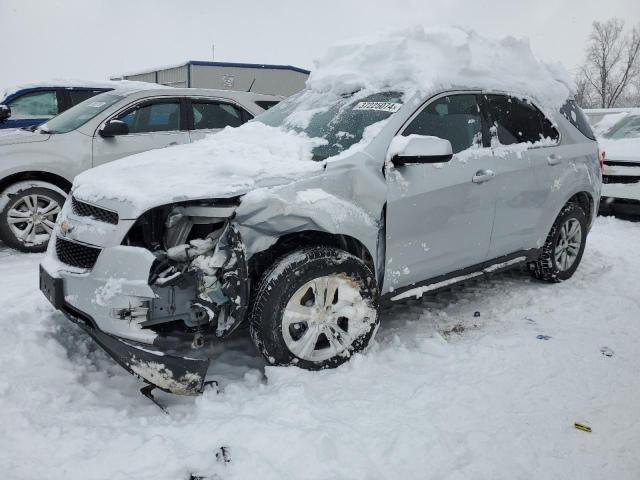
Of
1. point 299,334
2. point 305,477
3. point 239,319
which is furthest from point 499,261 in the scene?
point 305,477

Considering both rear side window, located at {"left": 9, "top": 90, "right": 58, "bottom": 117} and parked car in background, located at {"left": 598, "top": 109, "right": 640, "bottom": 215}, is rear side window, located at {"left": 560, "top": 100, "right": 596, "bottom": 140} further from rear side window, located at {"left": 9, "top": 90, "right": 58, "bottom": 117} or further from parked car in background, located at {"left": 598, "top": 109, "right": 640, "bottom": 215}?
rear side window, located at {"left": 9, "top": 90, "right": 58, "bottom": 117}

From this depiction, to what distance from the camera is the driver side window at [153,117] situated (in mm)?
5969

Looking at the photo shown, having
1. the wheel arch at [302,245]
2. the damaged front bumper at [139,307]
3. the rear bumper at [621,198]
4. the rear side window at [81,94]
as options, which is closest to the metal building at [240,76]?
the rear side window at [81,94]

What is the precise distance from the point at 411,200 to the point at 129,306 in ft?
5.84

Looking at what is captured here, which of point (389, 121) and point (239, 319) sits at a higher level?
point (389, 121)

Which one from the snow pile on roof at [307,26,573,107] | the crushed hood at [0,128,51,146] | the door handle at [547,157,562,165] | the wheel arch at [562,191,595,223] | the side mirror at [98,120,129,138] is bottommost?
the wheel arch at [562,191,595,223]

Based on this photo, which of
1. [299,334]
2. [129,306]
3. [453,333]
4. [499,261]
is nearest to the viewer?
[129,306]

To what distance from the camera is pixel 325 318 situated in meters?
3.07

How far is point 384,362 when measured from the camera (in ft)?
10.7

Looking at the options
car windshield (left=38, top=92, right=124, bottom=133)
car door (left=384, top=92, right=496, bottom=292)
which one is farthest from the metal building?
car door (left=384, top=92, right=496, bottom=292)

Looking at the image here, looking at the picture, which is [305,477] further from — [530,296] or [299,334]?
[530,296]

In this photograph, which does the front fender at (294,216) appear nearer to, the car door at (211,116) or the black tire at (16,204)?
the black tire at (16,204)

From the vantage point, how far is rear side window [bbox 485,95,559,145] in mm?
3994

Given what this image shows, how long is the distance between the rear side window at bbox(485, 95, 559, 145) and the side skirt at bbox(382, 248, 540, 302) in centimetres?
92
